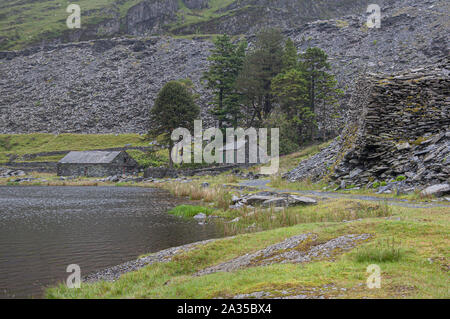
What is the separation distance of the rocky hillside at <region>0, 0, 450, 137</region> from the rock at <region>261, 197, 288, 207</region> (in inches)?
1626

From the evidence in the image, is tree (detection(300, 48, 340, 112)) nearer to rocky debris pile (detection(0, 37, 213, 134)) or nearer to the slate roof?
rocky debris pile (detection(0, 37, 213, 134))

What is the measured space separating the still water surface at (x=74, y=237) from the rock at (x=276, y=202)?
151 inches

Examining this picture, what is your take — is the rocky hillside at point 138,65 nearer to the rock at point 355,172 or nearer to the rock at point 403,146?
the rock at point 355,172

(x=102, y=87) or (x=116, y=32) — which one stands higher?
(x=116, y=32)

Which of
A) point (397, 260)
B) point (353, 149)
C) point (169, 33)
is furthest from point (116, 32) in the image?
point (397, 260)

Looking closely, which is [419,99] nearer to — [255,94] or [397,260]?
[397,260]

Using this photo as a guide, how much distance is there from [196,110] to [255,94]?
11.3 m

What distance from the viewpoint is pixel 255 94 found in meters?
61.7

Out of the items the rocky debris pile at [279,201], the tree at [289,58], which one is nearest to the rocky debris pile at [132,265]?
the rocky debris pile at [279,201]

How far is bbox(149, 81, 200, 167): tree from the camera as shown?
57.1m

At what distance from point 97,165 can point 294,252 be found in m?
58.2

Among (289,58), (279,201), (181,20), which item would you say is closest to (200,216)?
(279,201)
